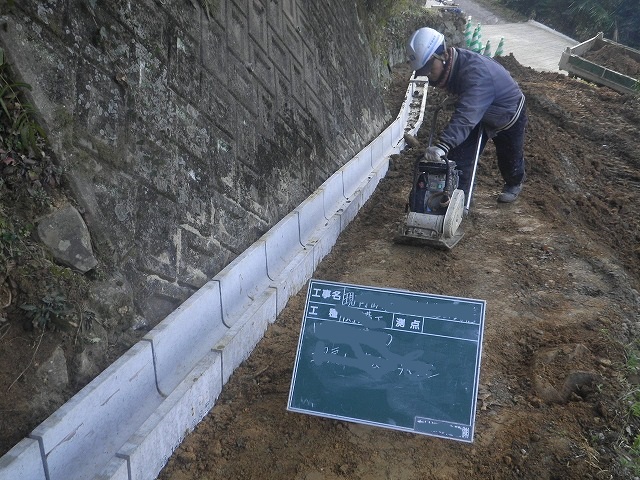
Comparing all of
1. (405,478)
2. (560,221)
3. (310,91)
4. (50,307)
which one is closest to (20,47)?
(50,307)

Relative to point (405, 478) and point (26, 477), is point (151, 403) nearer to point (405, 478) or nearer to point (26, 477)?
point (26, 477)

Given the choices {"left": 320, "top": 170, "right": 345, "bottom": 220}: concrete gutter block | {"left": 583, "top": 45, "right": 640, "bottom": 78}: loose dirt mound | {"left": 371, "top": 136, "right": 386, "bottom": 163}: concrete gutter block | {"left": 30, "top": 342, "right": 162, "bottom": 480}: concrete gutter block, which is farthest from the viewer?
{"left": 583, "top": 45, "right": 640, "bottom": 78}: loose dirt mound

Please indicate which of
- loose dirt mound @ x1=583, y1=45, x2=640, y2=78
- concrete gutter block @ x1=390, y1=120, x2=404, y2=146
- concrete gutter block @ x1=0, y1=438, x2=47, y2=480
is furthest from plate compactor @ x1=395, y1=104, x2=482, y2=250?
loose dirt mound @ x1=583, y1=45, x2=640, y2=78

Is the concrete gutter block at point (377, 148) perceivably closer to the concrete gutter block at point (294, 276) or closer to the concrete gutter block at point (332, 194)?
the concrete gutter block at point (332, 194)

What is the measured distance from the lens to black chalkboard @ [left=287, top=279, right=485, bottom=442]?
8.89 ft

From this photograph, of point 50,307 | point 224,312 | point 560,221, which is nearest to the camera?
point 50,307

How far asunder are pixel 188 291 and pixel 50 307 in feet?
3.41

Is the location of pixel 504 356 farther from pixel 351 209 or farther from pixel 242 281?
pixel 351 209

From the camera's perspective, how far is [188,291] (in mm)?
3389

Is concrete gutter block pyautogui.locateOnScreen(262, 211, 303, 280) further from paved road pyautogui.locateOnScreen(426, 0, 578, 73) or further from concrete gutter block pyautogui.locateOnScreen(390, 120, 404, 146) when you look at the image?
paved road pyautogui.locateOnScreen(426, 0, 578, 73)

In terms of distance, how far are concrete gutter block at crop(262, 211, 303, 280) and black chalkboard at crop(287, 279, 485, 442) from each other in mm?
1281

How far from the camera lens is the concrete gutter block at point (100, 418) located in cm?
222

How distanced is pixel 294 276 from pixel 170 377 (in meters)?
1.63

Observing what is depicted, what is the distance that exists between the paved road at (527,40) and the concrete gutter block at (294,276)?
18482 millimetres
